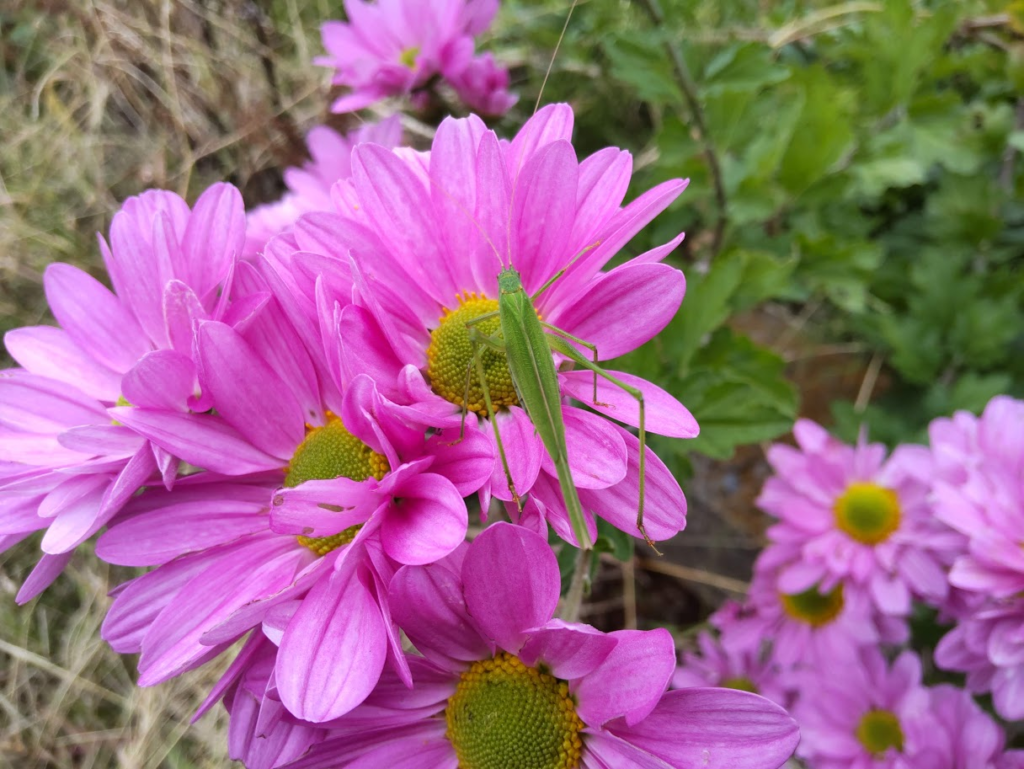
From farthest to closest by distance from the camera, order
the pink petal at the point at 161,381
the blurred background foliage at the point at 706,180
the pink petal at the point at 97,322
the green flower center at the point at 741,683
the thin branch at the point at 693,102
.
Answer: the green flower center at the point at 741,683 < the blurred background foliage at the point at 706,180 < the thin branch at the point at 693,102 < the pink petal at the point at 97,322 < the pink petal at the point at 161,381

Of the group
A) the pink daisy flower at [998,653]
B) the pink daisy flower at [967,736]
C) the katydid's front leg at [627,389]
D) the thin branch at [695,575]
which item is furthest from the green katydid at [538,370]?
the thin branch at [695,575]

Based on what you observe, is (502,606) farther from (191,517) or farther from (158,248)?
(158,248)

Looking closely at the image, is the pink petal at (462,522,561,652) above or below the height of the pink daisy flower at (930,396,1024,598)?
above

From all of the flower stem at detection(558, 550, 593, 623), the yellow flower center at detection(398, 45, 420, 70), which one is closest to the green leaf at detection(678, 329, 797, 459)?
the flower stem at detection(558, 550, 593, 623)

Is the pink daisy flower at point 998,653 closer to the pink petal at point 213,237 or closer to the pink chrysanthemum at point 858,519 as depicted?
the pink chrysanthemum at point 858,519

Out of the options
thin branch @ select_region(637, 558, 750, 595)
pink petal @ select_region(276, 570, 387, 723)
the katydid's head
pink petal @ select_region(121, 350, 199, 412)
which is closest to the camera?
pink petal @ select_region(276, 570, 387, 723)

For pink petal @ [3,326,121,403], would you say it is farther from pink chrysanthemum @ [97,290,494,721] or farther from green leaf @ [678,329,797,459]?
green leaf @ [678,329,797,459]

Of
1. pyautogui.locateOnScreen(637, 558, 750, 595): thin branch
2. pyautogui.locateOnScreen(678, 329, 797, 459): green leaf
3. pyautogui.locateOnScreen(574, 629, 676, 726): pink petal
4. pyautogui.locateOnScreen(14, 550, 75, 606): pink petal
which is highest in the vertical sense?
pyautogui.locateOnScreen(14, 550, 75, 606): pink petal

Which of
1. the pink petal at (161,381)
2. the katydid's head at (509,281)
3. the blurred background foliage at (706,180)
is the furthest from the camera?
the blurred background foliage at (706,180)
